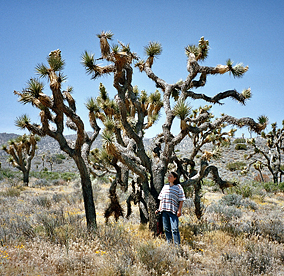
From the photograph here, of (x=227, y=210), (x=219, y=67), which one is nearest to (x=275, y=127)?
(x=227, y=210)

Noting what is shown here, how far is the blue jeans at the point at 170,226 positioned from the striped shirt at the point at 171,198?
13cm

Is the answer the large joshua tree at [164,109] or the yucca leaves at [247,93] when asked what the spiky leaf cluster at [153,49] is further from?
the yucca leaves at [247,93]

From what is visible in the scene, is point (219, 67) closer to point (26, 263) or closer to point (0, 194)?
point (26, 263)

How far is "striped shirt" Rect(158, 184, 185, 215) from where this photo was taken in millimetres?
5238

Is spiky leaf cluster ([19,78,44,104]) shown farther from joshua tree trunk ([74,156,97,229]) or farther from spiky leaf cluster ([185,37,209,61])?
spiky leaf cluster ([185,37,209,61])

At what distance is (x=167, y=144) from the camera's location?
6254 mm

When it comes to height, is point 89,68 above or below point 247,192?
above

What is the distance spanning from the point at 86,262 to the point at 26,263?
1.08 m

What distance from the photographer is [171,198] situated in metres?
5.30

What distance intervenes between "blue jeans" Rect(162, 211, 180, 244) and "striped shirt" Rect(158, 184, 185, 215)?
0.42 feet

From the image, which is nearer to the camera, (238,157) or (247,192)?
(247,192)

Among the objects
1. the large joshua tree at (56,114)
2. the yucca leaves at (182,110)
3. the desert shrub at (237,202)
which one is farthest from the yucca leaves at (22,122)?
the desert shrub at (237,202)

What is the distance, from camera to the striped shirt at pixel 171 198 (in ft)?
17.2

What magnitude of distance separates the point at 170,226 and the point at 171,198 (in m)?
0.70
